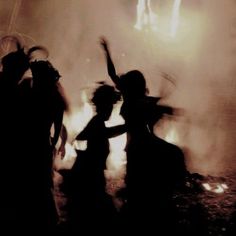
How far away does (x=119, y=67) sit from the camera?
52.7 feet

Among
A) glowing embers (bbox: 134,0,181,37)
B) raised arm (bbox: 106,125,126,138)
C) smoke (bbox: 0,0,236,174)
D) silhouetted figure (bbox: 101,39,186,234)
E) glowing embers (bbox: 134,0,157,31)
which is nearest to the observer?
silhouetted figure (bbox: 101,39,186,234)

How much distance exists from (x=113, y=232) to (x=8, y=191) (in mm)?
1617

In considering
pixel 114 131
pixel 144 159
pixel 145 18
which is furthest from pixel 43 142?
pixel 145 18

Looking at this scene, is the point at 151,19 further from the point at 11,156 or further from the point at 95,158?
the point at 11,156

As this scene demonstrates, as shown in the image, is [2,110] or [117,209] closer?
[2,110]

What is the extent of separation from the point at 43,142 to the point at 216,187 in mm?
4443

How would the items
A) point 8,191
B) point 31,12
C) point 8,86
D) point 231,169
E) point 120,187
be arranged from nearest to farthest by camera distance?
1. point 8,191
2. point 8,86
3. point 120,187
4. point 231,169
5. point 31,12

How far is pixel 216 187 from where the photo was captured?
24.4 ft

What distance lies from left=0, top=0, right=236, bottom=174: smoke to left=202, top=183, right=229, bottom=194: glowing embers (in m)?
8.00

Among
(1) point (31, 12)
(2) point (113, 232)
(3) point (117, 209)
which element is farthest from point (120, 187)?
(1) point (31, 12)

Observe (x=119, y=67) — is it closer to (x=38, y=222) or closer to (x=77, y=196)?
(x=77, y=196)

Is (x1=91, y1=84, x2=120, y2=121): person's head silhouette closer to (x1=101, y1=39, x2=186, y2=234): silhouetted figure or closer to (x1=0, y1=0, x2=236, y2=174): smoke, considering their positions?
(x1=101, y1=39, x2=186, y2=234): silhouetted figure

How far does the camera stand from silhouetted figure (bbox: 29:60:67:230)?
397 cm

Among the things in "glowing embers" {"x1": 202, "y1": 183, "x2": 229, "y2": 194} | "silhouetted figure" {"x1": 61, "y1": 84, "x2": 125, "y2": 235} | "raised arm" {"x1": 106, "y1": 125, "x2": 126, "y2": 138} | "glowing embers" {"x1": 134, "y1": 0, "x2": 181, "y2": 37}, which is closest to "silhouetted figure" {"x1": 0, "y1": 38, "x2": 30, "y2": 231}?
"silhouetted figure" {"x1": 61, "y1": 84, "x2": 125, "y2": 235}
